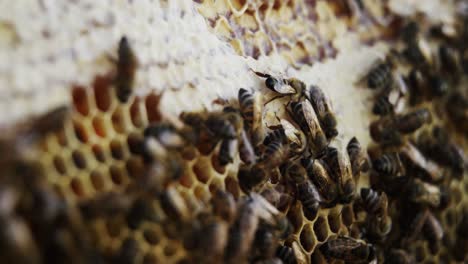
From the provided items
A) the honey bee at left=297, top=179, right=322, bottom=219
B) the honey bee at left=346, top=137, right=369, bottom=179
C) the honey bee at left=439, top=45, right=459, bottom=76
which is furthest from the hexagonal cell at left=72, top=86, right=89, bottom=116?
the honey bee at left=439, top=45, right=459, bottom=76

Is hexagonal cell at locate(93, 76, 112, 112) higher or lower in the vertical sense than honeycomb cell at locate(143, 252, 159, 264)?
higher

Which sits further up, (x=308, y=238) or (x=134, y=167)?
(x=134, y=167)

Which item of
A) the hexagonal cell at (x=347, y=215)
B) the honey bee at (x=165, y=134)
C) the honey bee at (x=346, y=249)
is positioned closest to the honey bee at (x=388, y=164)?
the hexagonal cell at (x=347, y=215)

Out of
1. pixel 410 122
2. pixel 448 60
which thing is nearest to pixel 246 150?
Result: pixel 410 122

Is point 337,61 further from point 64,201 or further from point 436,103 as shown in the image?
point 64,201

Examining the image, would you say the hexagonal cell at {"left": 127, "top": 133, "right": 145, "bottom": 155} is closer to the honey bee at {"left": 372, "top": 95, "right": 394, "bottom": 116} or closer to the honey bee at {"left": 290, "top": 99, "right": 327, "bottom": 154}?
the honey bee at {"left": 290, "top": 99, "right": 327, "bottom": 154}

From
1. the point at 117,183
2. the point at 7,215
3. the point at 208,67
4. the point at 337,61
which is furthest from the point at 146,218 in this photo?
the point at 337,61

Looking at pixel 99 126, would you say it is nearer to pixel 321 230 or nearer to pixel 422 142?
pixel 321 230
